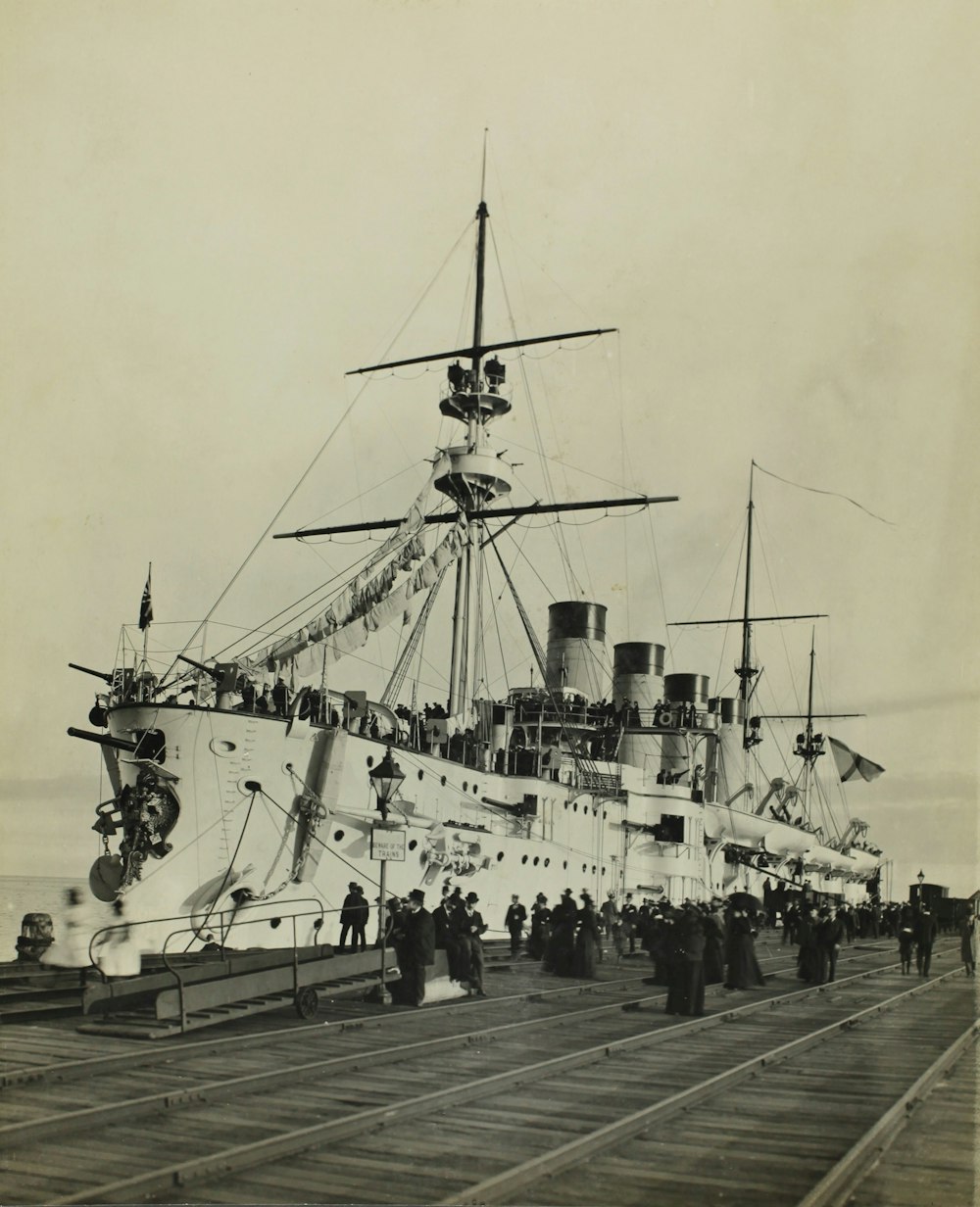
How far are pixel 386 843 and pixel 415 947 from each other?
110 centimetres

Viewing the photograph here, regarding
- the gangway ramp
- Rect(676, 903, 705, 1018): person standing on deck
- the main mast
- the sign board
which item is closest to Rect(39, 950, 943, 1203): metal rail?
Rect(676, 903, 705, 1018): person standing on deck

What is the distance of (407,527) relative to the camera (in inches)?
779

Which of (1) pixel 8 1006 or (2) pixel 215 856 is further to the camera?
(2) pixel 215 856

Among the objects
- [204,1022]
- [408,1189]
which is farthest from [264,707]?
[408,1189]

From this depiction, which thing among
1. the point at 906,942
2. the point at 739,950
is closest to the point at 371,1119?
the point at 739,950

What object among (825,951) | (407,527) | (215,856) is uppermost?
(407,527)

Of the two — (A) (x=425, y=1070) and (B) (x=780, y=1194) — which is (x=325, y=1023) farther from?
(B) (x=780, y=1194)

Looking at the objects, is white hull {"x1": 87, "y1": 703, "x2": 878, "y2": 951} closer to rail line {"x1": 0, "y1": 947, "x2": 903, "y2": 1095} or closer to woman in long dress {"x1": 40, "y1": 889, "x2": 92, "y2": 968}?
woman in long dress {"x1": 40, "y1": 889, "x2": 92, "y2": 968}

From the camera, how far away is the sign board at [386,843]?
37.3ft

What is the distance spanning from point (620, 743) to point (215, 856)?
48.4 ft

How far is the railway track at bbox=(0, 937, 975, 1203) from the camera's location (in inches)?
209

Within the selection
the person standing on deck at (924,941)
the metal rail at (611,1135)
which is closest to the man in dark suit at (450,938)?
the metal rail at (611,1135)

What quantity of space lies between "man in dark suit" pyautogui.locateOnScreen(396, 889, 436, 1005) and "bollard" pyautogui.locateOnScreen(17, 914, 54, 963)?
6.46m

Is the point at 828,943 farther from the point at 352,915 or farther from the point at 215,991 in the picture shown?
the point at 215,991
